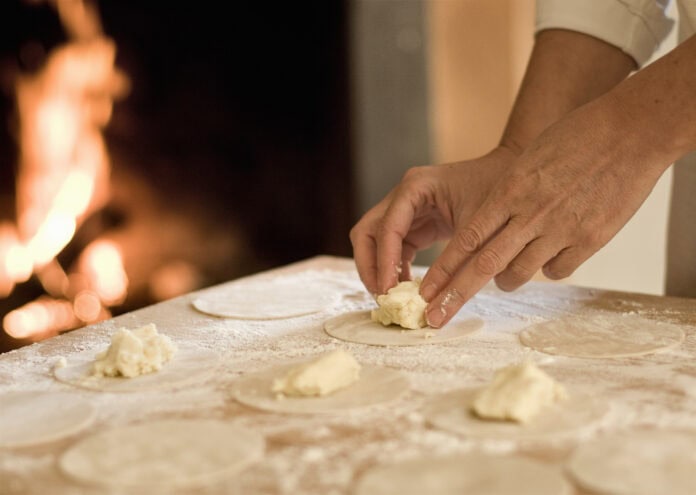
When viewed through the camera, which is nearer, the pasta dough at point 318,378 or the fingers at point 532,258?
the pasta dough at point 318,378

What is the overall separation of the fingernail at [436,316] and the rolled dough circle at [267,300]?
292mm

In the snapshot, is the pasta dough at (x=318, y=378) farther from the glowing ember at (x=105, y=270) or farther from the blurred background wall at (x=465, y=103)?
the blurred background wall at (x=465, y=103)

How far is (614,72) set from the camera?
5.92 feet

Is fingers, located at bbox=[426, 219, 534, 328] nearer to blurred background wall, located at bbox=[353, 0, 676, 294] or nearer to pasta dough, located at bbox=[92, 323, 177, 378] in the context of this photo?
pasta dough, located at bbox=[92, 323, 177, 378]

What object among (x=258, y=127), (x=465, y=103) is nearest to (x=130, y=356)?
(x=258, y=127)

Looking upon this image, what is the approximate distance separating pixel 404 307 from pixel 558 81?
0.63 m

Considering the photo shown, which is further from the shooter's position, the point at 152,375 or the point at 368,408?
the point at 152,375

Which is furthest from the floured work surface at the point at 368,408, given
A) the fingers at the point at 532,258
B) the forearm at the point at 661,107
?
the forearm at the point at 661,107

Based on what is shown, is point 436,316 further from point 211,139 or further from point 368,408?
point 211,139

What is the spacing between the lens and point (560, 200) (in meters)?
1.41

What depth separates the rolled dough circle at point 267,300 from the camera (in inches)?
66.0

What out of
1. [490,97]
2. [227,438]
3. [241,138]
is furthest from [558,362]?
[490,97]

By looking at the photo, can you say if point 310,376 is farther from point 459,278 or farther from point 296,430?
point 459,278

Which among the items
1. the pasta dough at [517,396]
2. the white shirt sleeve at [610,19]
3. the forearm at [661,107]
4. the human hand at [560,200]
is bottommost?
the pasta dough at [517,396]
